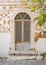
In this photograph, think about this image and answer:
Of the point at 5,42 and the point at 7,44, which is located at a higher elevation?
the point at 5,42

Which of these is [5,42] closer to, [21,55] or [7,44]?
[7,44]

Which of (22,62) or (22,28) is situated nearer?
(22,62)

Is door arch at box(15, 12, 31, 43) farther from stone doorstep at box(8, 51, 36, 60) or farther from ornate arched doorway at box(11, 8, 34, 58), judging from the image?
stone doorstep at box(8, 51, 36, 60)

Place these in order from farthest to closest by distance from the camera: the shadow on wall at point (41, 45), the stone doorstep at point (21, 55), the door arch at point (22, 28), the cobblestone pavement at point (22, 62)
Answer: the door arch at point (22, 28) → the shadow on wall at point (41, 45) → the stone doorstep at point (21, 55) → the cobblestone pavement at point (22, 62)

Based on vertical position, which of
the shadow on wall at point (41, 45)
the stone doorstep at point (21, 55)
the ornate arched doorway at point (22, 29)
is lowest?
the stone doorstep at point (21, 55)

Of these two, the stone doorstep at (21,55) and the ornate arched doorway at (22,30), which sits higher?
the ornate arched doorway at (22,30)

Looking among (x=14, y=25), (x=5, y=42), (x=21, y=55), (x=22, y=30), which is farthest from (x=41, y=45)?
(x=5, y=42)

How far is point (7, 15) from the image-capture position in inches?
639

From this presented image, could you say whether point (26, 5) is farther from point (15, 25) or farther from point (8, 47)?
point (8, 47)

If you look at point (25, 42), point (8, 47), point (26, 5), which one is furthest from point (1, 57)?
point (26, 5)

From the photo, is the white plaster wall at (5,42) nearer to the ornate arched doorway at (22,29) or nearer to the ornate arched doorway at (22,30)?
the ornate arched doorway at (22,30)

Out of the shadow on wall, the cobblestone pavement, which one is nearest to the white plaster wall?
the cobblestone pavement

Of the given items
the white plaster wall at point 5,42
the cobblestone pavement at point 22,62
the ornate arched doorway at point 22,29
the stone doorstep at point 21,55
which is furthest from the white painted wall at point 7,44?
the cobblestone pavement at point 22,62

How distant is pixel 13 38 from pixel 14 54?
102cm
